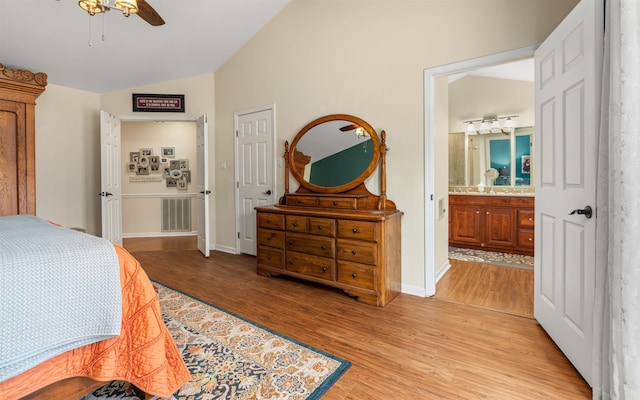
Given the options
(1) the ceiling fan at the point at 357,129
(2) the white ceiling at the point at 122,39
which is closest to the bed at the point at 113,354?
(1) the ceiling fan at the point at 357,129

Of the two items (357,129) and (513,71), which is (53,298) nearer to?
(357,129)

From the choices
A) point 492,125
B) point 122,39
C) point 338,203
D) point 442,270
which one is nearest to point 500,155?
point 492,125

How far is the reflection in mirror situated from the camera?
3.14 m

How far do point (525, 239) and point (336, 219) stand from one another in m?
3.04

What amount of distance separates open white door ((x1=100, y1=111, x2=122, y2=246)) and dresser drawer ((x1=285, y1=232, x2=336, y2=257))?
2836 millimetres

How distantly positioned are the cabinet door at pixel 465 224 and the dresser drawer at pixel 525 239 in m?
0.50

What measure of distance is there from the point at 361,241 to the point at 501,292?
1482 millimetres

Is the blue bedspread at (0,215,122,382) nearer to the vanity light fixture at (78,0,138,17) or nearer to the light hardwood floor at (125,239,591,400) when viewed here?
the light hardwood floor at (125,239,591,400)

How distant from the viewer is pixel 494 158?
4883 millimetres

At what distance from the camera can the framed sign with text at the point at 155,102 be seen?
4512 mm

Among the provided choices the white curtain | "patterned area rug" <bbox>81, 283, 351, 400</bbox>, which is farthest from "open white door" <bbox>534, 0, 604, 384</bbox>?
"patterned area rug" <bbox>81, 283, 351, 400</bbox>

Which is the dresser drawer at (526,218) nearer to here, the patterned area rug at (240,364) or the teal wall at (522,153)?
the teal wall at (522,153)

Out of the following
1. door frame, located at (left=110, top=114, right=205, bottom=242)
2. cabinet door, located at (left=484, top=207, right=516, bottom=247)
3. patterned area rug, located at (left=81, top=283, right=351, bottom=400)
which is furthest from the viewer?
Answer: door frame, located at (left=110, top=114, right=205, bottom=242)

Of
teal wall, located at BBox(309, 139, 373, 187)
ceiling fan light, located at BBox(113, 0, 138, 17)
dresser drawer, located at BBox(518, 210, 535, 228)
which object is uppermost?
ceiling fan light, located at BBox(113, 0, 138, 17)
